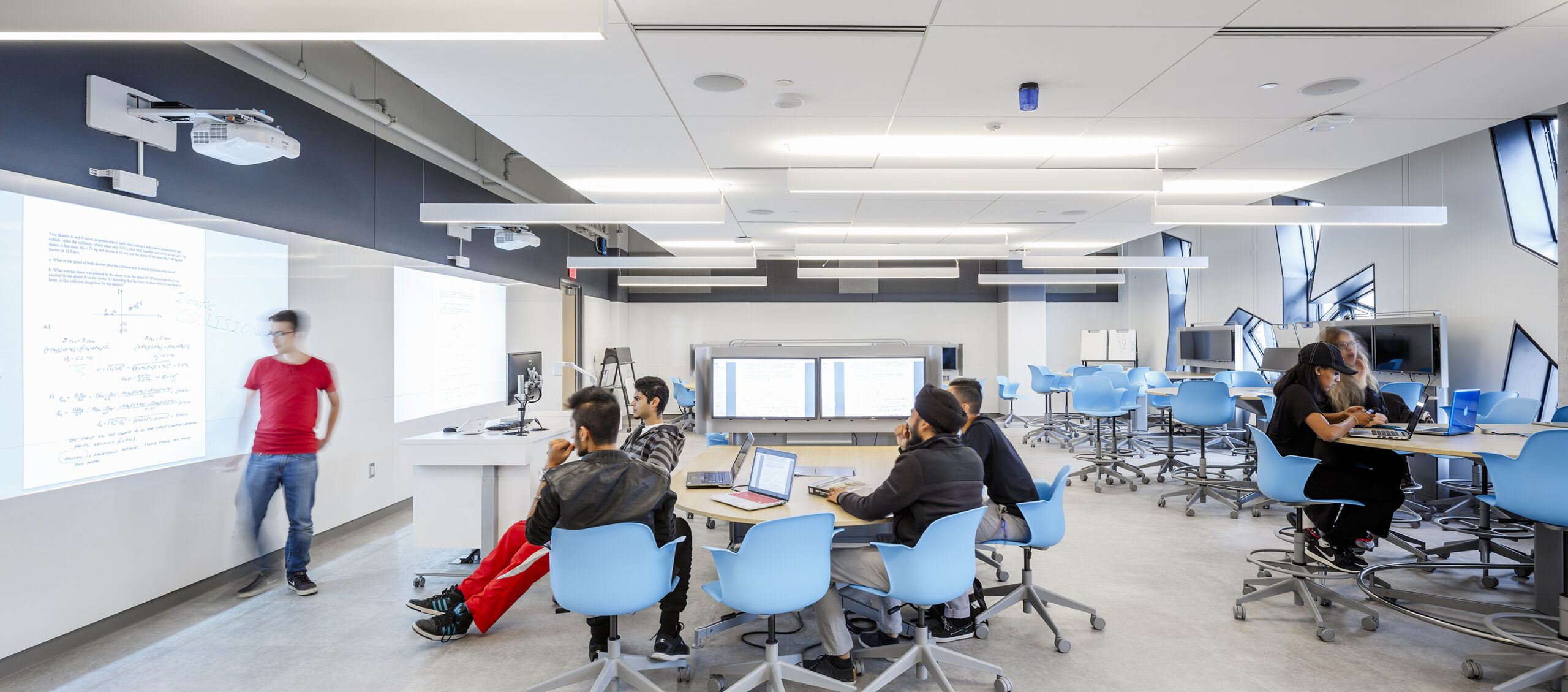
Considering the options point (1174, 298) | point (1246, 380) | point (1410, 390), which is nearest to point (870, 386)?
point (1410, 390)

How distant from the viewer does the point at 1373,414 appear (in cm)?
384

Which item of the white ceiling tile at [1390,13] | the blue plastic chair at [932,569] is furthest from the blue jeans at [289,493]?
the white ceiling tile at [1390,13]

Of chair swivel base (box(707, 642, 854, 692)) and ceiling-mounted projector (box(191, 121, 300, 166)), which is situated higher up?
ceiling-mounted projector (box(191, 121, 300, 166))

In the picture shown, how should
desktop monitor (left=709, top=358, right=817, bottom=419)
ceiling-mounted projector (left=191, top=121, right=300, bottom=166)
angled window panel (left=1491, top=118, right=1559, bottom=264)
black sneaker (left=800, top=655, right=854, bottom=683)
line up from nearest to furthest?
black sneaker (left=800, top=655, right=854, bottom=683), ceiling-mounted projector (left=191, top=121, right=300, bottom=166), desktop monitor (left=709, top=358, right=817, bottom=419), angled window panel (left=1491, top=118, right=1559, bottom=264)

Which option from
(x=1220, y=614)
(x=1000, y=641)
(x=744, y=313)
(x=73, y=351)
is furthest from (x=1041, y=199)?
(x=744, y=313)

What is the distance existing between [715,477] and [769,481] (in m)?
0.37

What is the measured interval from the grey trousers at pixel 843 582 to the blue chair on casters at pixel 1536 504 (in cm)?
236

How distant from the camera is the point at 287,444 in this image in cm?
396

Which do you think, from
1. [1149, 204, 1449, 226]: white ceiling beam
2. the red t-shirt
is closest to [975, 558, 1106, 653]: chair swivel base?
[1149, 204, 1449, 226]: white ceiling beam

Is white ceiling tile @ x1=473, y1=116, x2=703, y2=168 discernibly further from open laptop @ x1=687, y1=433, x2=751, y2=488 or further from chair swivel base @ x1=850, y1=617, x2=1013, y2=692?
chair swivel base @ x1=850, y1=617, x2=1013, y2=692

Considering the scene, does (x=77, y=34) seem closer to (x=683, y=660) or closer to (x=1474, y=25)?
(x=683, y=660)

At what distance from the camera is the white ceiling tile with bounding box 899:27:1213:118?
9.80 feet

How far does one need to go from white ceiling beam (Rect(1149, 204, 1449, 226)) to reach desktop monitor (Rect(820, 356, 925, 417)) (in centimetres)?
251

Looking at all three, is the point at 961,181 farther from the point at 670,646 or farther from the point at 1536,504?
the point at 670,646
